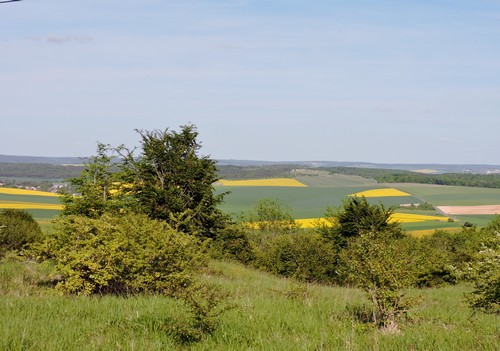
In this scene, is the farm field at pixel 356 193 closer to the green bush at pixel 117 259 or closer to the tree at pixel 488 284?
the green bush at pixel 117 259

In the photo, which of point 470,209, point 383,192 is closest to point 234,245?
point 470,209

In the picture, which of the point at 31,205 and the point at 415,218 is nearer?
the point at 31,205

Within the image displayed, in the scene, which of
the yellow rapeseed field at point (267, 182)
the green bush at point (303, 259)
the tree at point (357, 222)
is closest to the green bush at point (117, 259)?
the green bush at point (303, 259)

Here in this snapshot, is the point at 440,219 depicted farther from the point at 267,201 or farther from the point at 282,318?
the point at 282,318

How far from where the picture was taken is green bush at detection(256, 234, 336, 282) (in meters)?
35.8

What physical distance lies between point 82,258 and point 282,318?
553cm

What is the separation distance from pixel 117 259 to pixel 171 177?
20.0m

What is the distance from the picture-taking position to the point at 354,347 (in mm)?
5383

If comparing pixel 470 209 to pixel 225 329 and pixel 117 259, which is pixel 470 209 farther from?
pixel 225 329

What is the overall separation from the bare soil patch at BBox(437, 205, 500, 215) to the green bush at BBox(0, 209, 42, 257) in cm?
8857

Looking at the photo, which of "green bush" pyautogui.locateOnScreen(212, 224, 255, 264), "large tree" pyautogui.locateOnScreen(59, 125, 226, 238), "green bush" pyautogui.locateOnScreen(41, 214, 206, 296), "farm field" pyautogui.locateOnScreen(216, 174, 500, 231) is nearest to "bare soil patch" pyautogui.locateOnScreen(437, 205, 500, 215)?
"farm field" pyautogui.locateOnScreen(216, 174, 500, 231)

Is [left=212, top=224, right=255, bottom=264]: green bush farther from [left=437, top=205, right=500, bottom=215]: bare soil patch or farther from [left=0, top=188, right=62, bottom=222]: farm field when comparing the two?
[left=437, top=205, right=500, bottom=215]: bare soil patch

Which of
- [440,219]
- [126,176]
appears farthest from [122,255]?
[440,219]

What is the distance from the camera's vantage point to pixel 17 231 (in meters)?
Result: 26.6
